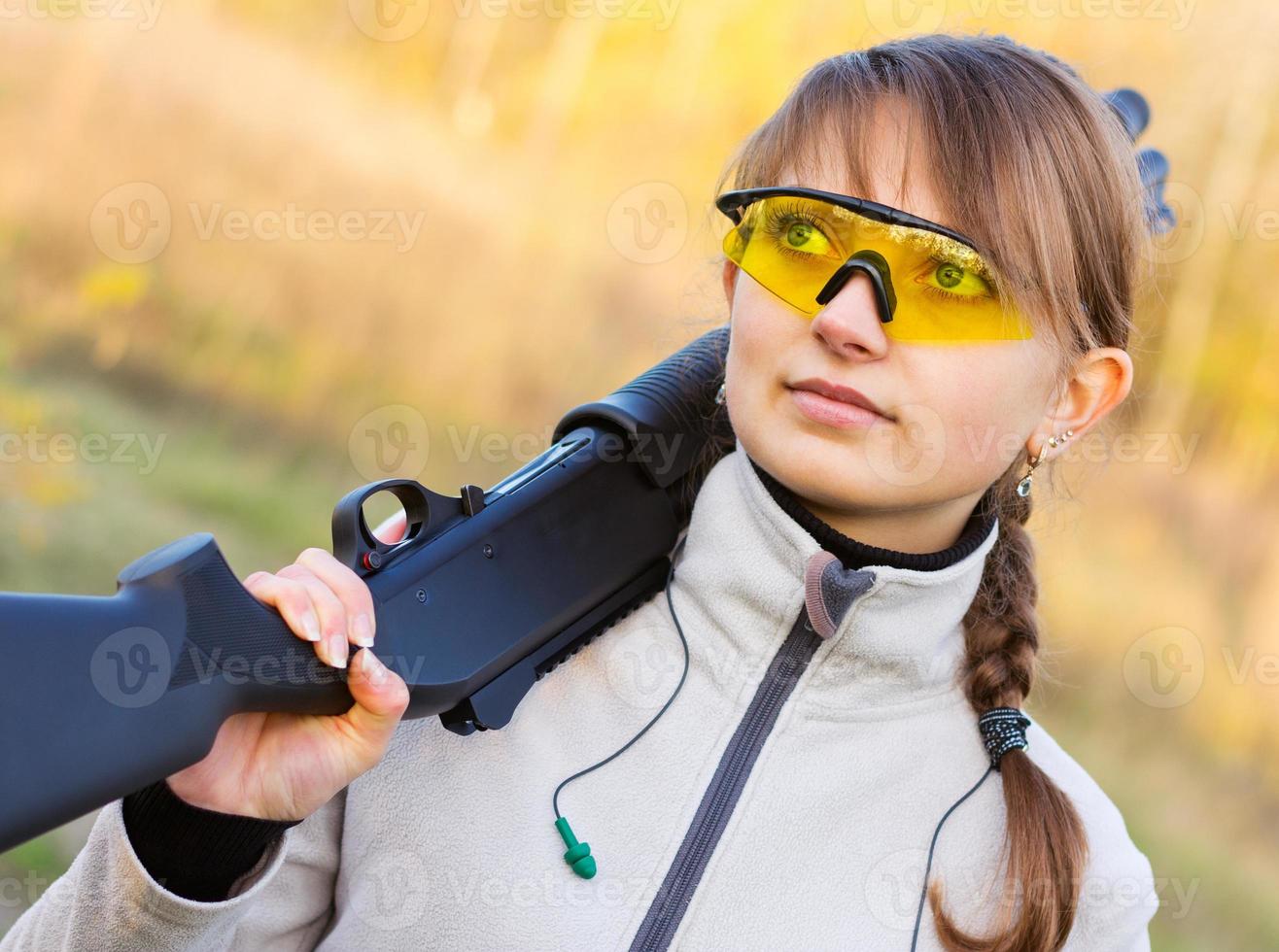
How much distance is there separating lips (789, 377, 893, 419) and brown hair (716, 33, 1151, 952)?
24 centimetres

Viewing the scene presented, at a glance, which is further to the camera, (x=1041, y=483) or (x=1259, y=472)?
(x=1259, y=472)

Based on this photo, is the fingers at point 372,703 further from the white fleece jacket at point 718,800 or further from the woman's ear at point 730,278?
the woman's ear at point 730,278

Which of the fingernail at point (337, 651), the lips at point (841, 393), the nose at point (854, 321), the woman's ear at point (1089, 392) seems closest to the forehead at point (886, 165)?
the nose at point (854, 321)

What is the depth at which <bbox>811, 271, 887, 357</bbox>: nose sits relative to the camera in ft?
5.57

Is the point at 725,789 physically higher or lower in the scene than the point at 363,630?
lower

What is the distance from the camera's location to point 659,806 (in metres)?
1.73

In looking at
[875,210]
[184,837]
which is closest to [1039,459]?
[875,210]

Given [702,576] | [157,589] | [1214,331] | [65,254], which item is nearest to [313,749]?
[157,589]

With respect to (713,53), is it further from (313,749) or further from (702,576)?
(313,749)

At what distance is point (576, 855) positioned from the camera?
1659 mm

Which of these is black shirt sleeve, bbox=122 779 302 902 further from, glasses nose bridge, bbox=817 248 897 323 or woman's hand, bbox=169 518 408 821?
glasses nose bridge, bbox=817 248 897 323

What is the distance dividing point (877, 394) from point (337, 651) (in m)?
0.78

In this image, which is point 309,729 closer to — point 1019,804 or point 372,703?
point 372,703

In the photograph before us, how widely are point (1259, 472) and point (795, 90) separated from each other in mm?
6305
